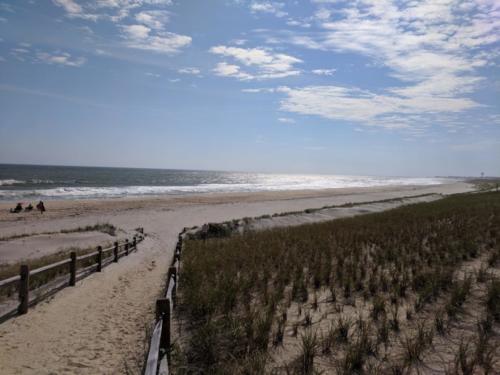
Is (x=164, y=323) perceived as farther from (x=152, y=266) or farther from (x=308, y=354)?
(x=152, y=266)

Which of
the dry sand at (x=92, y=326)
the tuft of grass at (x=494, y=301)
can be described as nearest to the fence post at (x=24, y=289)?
the dry sand at (x=92, y=326)

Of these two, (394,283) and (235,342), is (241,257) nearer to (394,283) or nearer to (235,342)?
(394,283)

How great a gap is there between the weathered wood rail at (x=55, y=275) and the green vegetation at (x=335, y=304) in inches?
127

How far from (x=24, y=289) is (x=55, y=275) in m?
3.35

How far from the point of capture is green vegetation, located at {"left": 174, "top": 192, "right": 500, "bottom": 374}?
193 inches

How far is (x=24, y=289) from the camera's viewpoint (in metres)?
7.66

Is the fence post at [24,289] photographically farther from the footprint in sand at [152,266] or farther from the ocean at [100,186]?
the ocean at [100,186]

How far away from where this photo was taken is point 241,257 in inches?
440

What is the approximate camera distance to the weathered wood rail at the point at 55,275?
7605 millimetres

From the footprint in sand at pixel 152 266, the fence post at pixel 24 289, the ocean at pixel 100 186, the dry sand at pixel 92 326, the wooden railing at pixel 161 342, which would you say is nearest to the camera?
the wooden railing at pixel 161 342

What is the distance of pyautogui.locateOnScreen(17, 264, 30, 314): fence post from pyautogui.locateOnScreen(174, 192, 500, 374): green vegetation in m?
3.22

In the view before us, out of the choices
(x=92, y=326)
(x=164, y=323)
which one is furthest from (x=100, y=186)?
(x=164, y=323)

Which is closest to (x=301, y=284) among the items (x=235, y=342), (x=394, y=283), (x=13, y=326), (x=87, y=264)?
(x=394, y=283)

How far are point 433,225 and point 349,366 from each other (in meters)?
13.0
